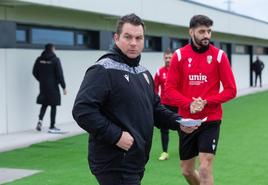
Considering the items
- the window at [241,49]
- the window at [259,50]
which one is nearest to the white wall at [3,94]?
the window at [241,49]

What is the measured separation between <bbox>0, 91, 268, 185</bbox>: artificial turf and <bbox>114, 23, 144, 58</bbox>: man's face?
4187 millimetres

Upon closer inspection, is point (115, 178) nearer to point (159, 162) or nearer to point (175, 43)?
point (159, 162)

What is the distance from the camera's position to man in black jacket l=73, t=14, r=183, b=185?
372 centimetres

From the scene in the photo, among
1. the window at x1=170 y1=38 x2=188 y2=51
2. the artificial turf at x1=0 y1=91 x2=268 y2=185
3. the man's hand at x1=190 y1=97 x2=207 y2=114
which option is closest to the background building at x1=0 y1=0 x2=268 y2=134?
the window at x1=170 y1=38 x2=188 y2=51

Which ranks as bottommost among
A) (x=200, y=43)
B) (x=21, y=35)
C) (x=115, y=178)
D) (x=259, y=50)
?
(x=115, y=178)

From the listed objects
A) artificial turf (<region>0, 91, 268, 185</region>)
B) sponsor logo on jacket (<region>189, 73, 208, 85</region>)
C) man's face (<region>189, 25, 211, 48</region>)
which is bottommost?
artificial turf (<region>0, 91, 268, 185</region>)

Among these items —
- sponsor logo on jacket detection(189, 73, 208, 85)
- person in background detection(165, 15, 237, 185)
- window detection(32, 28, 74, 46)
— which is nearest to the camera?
person in background detection(165, 15, 237, 185)

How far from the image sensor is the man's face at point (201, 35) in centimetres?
609

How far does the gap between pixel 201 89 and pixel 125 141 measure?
2.57 m

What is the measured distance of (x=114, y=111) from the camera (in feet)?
12.6

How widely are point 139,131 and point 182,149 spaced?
8.05 ft

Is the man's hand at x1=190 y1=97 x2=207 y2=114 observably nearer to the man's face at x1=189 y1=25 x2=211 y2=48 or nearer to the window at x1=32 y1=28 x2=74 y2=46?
the man's face at x1=189 y1=25 x2=211 y2=48

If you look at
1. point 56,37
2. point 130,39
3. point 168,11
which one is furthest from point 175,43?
point 130,39

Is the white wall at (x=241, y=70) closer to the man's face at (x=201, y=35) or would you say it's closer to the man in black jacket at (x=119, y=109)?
the man's face at (x=201, y=35)
